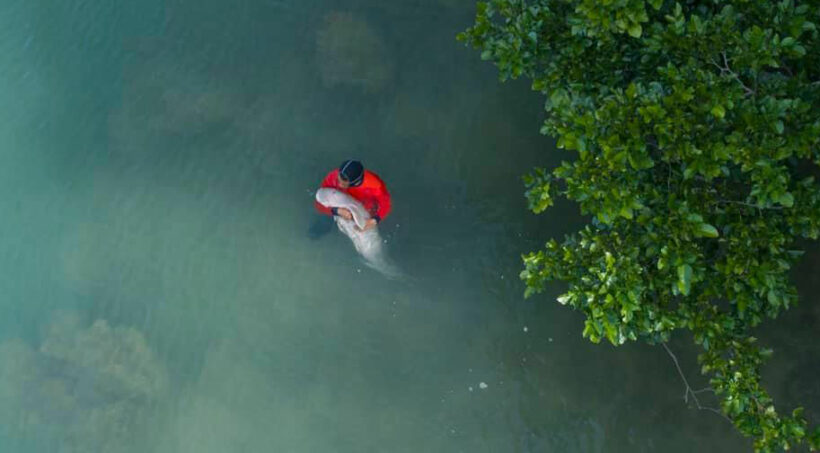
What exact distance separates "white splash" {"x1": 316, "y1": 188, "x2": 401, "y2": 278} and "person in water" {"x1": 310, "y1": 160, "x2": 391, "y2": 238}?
0.22ft

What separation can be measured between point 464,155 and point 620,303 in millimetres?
3043

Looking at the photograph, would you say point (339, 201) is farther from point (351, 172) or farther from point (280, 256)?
point (280, 256)

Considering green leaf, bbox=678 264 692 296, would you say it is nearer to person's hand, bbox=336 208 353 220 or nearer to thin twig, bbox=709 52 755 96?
thin twig, bbox=709 52 755 96

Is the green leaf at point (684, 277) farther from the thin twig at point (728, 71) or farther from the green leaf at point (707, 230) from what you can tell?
the thin twig at point (728, 71)

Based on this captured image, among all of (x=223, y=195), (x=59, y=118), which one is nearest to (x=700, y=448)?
(x=223, y=195)

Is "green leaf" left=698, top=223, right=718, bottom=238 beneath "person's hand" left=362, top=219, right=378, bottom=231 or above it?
above

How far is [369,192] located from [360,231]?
33 cm

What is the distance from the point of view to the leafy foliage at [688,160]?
334 cm

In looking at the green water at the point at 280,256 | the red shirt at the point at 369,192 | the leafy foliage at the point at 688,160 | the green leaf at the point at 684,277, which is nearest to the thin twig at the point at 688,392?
the green water at the point at 280,256

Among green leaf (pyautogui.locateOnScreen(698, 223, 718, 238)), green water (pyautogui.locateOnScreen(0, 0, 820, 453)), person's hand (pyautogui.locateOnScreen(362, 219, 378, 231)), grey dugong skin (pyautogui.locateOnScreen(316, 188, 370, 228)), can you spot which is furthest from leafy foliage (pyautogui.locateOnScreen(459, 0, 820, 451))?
green water (pyautogui.locateOnScreen(0, 0, 820, 453))

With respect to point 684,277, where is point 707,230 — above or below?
above

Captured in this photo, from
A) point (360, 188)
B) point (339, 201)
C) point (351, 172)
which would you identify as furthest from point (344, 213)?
point (351, 172)

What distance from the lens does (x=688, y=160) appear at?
343 centimetres

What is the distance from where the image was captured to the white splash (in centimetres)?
502
